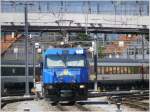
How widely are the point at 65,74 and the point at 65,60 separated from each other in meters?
0.79

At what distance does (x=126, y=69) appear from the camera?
61.4m

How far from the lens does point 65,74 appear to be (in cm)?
2719

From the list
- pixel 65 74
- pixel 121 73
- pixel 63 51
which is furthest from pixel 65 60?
pixel 121 73

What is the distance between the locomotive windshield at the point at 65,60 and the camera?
2755cm

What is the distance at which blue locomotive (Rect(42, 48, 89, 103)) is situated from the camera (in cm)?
2730

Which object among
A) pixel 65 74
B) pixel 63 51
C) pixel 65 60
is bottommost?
pixel 65 74

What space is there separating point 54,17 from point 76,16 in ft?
6.24

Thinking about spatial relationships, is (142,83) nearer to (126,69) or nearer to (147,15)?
(126,69)

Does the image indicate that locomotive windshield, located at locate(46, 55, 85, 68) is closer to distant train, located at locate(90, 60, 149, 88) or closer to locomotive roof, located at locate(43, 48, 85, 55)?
locomotive roof, located at locate(43, 48, 85, 55)

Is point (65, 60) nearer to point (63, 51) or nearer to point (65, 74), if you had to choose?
point (63, 51)

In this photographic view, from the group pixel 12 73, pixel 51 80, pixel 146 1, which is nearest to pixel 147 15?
pixel 146 1

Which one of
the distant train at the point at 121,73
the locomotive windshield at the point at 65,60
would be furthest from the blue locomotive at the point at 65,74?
the distant train at the point at 121,73

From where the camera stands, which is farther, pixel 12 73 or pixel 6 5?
pixel 12 73

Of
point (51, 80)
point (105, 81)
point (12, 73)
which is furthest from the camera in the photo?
point (105, 81)
